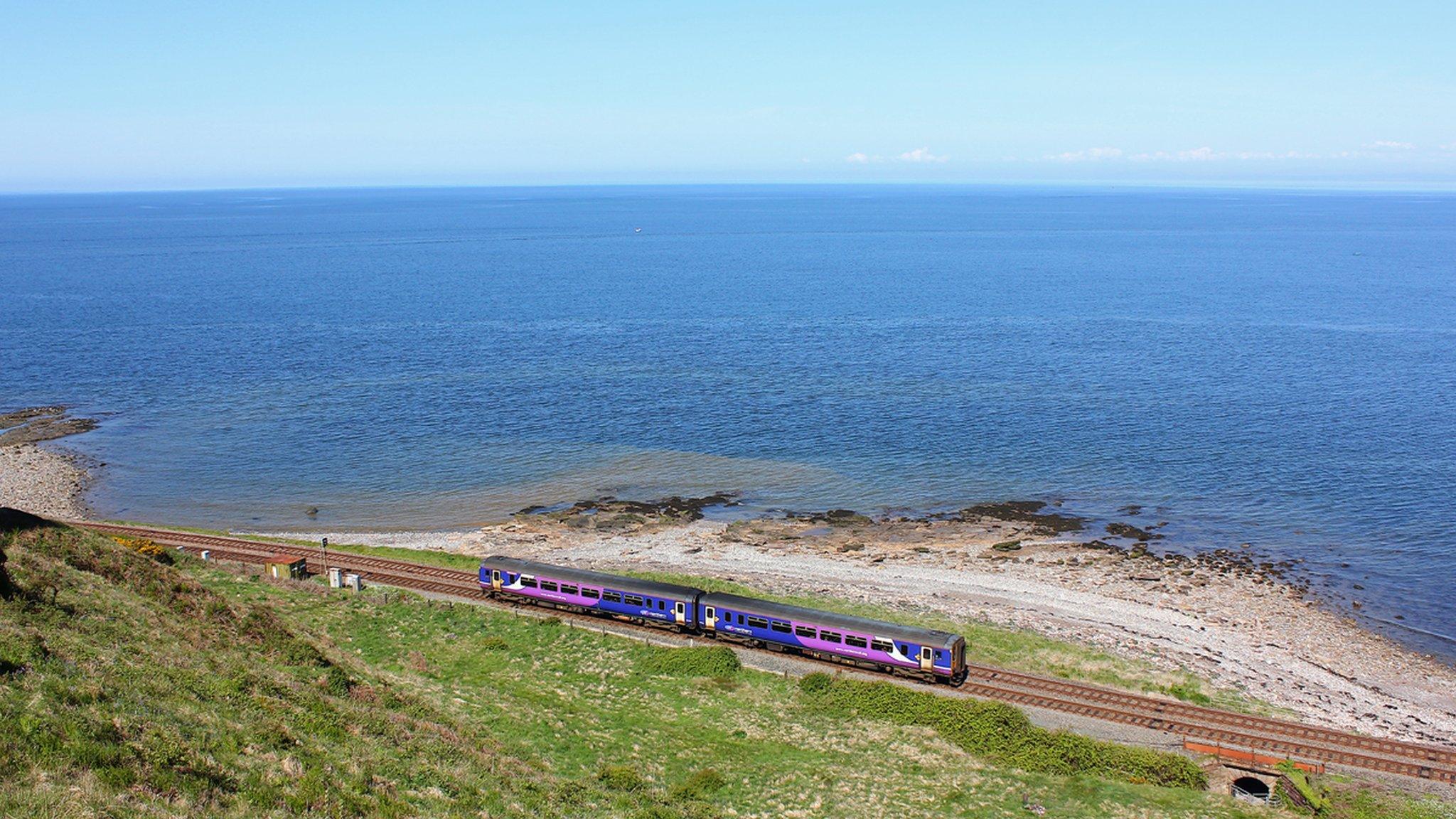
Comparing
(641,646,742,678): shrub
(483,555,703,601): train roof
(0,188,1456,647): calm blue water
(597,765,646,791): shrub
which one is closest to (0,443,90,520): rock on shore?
(0,188,1456,647): calm blue water

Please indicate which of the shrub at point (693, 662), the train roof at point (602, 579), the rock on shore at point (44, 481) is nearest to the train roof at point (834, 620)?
the train roof at point (602, 579)

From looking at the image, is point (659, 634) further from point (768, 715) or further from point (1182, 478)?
point (1182, 478)

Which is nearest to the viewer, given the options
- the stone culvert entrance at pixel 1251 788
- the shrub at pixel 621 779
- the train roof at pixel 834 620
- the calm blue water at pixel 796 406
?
the shrub at pixel 621 779

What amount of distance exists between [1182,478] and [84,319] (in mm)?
139110

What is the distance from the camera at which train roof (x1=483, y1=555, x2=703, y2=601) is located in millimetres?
44594

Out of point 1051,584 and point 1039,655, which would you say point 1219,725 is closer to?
point 1039,655

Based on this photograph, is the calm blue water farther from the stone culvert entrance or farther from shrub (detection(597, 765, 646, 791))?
shrub (detection(597, 765, 646, 791))

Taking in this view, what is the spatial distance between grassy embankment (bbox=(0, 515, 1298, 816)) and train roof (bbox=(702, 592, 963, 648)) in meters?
2.84

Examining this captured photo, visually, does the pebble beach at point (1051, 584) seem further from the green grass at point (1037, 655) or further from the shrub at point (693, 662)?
the shrub at point (693, 662)

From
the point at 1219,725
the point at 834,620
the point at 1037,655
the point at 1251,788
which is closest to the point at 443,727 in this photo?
the point at 834,620

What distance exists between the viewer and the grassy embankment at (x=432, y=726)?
22.5m

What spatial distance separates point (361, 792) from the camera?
23.8 m

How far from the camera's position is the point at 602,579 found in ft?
151

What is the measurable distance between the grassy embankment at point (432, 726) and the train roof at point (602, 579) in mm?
2793
